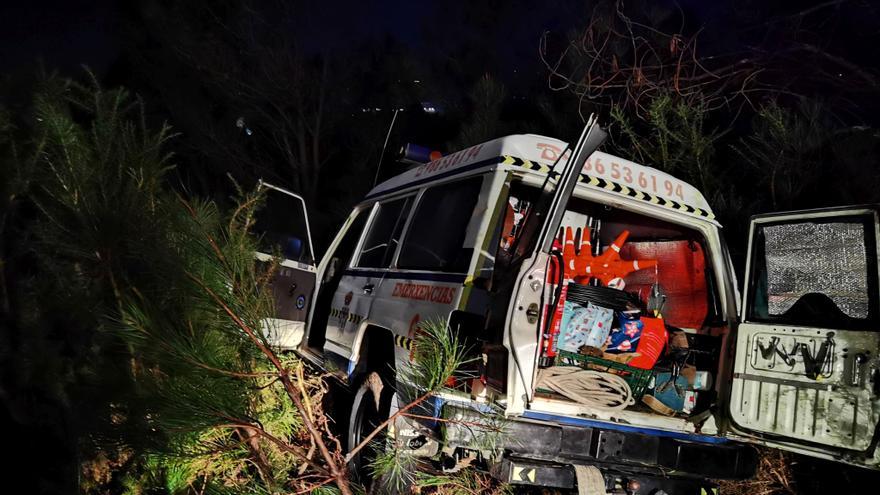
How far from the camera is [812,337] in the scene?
3.06 m

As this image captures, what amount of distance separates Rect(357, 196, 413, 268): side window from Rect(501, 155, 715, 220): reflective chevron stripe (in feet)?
4.24

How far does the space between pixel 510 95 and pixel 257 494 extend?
31.4 ft

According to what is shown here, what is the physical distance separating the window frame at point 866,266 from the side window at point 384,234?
232 centimetres

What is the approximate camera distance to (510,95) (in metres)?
10.3

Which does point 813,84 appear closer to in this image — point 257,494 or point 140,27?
point 257,494

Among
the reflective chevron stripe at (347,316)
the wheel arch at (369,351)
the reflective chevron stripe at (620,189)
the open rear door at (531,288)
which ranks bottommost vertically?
the wheel arch at (369,351)

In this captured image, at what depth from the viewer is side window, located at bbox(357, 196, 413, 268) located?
4250 mm

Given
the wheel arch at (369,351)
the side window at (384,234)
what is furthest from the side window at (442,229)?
the wheel arch at (369,351)

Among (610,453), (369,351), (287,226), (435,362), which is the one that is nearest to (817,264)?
(610,453)

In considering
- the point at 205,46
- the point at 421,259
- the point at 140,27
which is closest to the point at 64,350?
the point at 421,259

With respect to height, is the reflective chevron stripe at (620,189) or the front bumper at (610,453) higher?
the reflective chevron stripe at (620,189)

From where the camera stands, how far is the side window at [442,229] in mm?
3314

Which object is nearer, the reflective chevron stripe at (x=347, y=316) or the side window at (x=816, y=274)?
the side window at (x=816, y=274)

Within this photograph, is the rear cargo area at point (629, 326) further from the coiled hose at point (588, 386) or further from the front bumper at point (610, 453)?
the front bumper at point (610, 453)
